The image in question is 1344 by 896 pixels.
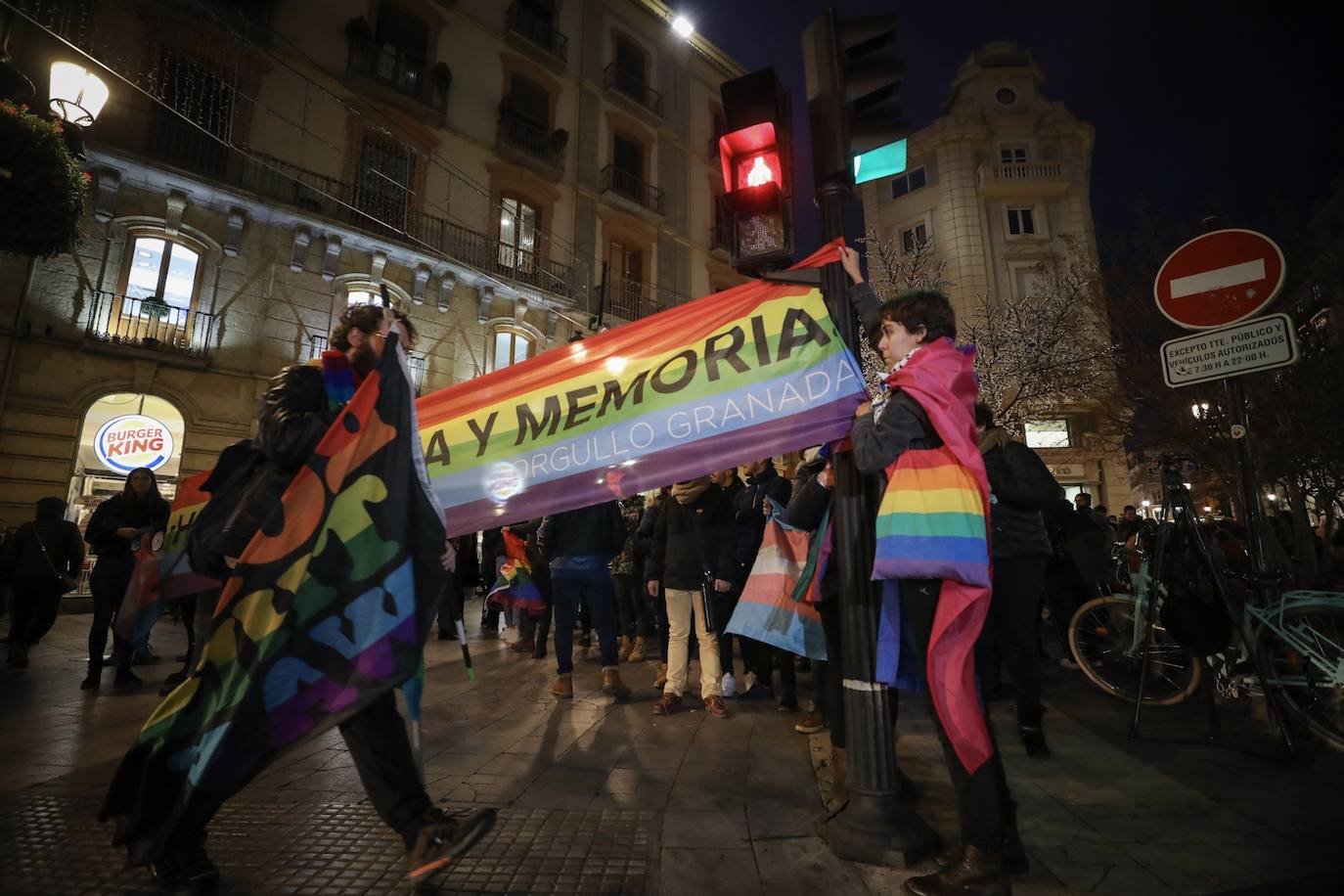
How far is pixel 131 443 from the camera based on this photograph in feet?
41.2

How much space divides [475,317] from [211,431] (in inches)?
259

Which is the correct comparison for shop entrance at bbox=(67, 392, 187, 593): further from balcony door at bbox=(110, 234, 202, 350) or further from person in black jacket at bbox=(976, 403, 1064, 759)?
person in black jacket at bbox=(976, 403, 1064, 759)

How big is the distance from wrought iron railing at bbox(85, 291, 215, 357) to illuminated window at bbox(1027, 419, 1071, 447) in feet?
86.2

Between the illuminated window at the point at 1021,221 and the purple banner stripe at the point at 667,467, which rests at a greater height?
the illuminated window at the point at 1021,221

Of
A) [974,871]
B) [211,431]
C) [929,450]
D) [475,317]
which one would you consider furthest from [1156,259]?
[211,431]

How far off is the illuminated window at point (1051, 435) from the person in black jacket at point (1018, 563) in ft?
77.2

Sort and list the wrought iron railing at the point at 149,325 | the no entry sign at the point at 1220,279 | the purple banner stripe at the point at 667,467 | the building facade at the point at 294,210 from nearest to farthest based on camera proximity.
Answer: the purple banner stripe at the point at 667,467 → the no entry sign at the point at 1220,279 → the building facade at the point at 294,210 → the wrought iron railing at the point at 149,325

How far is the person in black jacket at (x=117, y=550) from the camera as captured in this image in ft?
18.5

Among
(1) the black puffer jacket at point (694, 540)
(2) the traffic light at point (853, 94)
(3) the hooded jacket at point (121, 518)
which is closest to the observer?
(2) the traffic light at point (853, 94)

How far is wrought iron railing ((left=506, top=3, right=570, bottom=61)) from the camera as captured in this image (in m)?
18.8

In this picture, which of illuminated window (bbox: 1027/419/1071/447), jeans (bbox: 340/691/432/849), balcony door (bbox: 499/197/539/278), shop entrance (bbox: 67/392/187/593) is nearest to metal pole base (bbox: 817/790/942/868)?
jeans (bbox: 340/691/432/849)

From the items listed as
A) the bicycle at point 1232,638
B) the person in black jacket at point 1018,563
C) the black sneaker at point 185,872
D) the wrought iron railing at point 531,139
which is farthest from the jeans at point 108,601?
the wrought iron railing at point 531,139

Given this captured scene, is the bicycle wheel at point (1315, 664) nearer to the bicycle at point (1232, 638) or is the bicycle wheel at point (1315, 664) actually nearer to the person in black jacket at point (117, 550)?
the bicycle at point (1232, 638)

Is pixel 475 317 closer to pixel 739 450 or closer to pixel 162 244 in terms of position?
pixel 162 244
